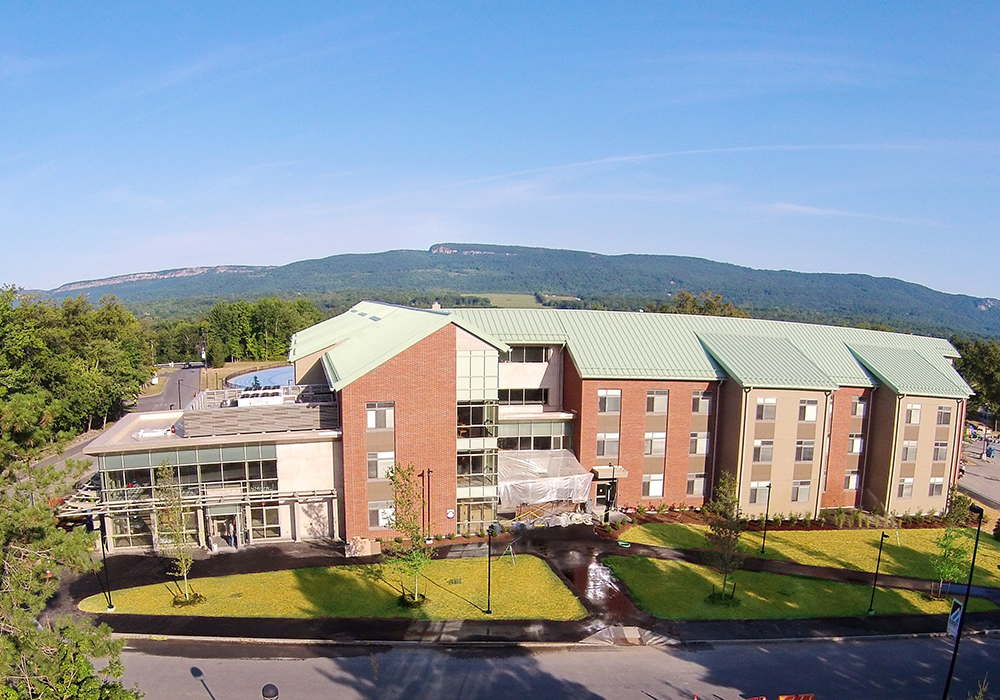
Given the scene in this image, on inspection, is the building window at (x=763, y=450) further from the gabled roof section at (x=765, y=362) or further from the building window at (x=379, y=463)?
the building window at (x=379, y=463)

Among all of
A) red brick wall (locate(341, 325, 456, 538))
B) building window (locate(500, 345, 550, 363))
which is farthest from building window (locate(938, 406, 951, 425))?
red brick wall (locate(341, 325, 456, 538))

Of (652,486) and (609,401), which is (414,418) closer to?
(609,401)

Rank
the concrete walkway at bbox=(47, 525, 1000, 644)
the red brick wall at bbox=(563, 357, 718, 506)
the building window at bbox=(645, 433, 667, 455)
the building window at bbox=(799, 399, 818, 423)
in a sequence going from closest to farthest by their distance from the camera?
1. the concrete walkway at bbox=(47, 525, 1000, 644)
2. the red brick wall at bbox=(563, 357, 718, 506)
3. the building window at bbox=(799, 399, 818, 423)
4. the building window at bbox=(645, 433, 667, 455)

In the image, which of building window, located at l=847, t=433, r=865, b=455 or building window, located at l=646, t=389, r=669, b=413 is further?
building window, located at l=847, t=433, r=865, b=455

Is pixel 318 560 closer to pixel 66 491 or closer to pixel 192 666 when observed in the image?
pixel 192 666

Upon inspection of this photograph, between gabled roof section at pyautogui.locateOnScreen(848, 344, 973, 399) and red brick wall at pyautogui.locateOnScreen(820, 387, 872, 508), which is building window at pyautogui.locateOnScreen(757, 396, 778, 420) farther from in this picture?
gabled roof section at pyautogui.locateOnScreen(848, 344, 973, 399)

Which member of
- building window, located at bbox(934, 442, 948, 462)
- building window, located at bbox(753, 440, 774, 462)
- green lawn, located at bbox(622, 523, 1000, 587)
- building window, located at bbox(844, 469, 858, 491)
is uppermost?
building window, located at bbox(753, 440, 774, 462)

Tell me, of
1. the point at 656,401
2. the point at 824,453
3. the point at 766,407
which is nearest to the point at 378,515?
the point at 656,401

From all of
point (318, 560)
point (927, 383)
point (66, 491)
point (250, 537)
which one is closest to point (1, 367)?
point (250, 537)
